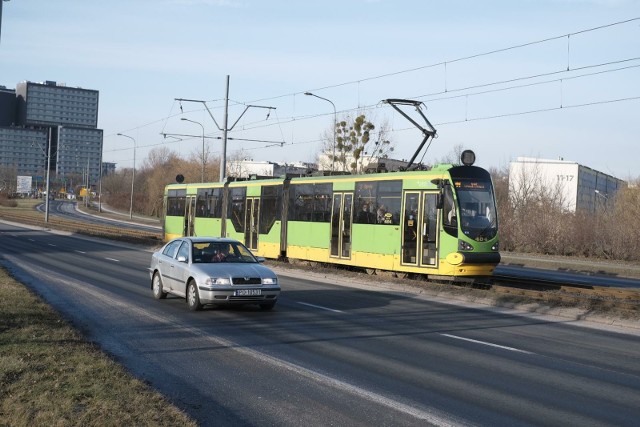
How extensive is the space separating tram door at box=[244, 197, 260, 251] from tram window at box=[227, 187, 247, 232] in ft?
1.34

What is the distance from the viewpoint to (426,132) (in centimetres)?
2559

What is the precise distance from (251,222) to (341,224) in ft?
22.9

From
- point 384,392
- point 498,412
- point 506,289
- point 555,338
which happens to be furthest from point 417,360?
point 506,289

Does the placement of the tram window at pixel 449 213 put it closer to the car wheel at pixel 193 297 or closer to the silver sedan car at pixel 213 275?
the silver sedan car at pixel 213 275

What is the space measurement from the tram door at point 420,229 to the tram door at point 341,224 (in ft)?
10.6

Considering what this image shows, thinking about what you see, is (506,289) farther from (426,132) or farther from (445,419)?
(445,419)

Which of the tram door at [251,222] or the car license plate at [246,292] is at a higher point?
the tram door at [251,222]

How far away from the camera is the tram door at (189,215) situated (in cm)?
3756

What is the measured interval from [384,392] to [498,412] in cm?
134

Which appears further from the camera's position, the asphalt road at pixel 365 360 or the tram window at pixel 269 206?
the tram window at pixel 269 206

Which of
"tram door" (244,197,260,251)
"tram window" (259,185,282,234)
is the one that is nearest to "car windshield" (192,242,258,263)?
"tram window" (259,185,282,234)

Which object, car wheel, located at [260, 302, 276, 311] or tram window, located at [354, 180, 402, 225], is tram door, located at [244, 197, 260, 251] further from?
car wheel, located at [260, 302, 276, 311]

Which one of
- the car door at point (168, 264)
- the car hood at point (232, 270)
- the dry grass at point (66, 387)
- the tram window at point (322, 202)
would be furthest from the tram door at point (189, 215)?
the dry grass at point (66, 387)

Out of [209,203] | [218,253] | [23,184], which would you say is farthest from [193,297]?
[23,184]
